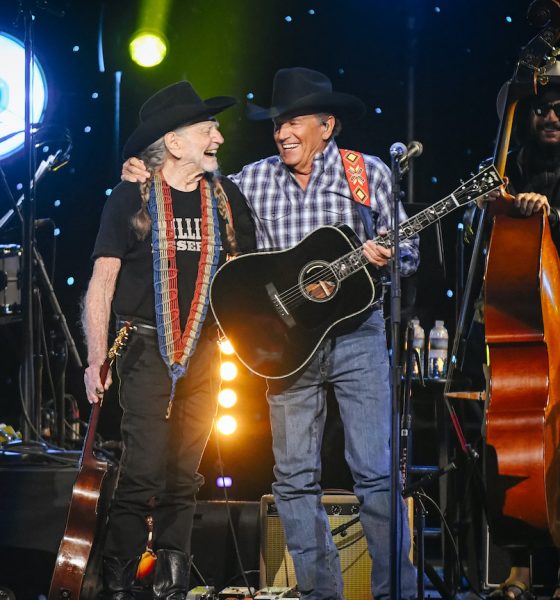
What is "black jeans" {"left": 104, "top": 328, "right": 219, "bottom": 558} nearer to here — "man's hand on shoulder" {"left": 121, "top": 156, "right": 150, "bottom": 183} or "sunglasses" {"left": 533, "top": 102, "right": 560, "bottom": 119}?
"man's hand on shoulder" {"left": 121, "top": 156, "right": 150, "bottom": 183}

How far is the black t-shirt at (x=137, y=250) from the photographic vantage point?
12.6ft

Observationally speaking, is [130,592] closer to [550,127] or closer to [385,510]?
[385,510]

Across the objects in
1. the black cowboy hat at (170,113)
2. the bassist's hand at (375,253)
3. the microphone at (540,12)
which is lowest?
the bassist's hand at (375,253)

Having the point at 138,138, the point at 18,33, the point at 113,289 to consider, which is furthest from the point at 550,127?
the point at 18,33

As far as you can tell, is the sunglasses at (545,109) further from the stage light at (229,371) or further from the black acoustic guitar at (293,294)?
the stage light at (229,371)

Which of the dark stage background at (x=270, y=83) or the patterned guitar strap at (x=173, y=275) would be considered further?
the dark stage background at (x=270, y=83)

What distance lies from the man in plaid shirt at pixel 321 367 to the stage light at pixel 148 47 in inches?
85.9

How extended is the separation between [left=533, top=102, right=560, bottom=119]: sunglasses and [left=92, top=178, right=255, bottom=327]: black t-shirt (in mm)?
1928

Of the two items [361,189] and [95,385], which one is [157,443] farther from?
[361,189]

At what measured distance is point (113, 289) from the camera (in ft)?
12.6

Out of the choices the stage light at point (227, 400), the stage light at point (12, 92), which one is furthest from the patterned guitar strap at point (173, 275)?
the stage light at point (12, 92)

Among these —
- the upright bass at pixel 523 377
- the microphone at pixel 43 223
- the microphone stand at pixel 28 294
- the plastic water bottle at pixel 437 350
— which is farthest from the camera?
the microphone at pixel 43 223

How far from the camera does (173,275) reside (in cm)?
380

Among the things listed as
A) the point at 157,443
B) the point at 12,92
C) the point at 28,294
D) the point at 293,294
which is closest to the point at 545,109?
the point at 293,294
